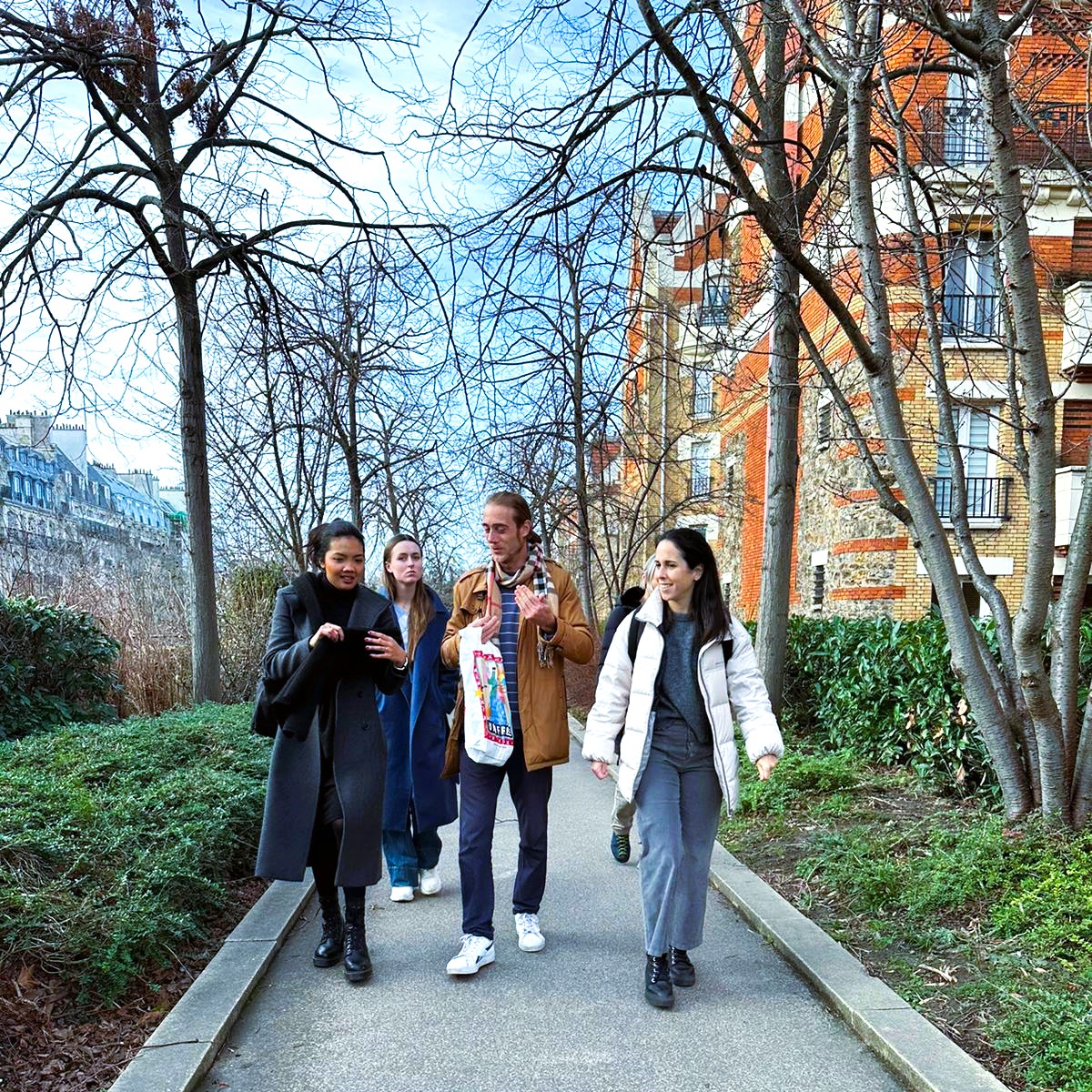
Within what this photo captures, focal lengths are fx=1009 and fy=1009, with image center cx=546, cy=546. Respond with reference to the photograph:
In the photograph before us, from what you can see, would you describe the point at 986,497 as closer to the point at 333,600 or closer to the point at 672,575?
the point at 672,575

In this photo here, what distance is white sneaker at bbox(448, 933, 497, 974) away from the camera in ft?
14.8

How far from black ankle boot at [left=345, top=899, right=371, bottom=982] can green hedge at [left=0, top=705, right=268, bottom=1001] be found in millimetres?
752

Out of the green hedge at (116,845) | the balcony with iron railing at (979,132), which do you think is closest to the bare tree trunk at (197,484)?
the green hedge at (116,845)

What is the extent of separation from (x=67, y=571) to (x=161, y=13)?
31.5ft

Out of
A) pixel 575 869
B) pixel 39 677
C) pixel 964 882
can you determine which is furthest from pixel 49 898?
pixel 39 677

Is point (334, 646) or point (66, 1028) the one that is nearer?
point (66, 1028)

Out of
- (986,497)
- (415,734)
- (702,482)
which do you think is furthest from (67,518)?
(415,734)

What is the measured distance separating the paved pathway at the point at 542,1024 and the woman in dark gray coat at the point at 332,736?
37 centimetres

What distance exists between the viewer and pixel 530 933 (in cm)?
490

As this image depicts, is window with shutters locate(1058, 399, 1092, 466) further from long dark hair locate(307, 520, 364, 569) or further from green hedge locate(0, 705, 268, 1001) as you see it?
long dark hair locate(307, 520, 364, 569)

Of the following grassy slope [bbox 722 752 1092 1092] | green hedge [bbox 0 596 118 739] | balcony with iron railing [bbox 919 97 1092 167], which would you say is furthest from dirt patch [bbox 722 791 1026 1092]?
green hedge [bbox 0 596 118 739]

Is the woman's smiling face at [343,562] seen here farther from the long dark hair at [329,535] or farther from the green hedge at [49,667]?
the green hedge at [49,667]

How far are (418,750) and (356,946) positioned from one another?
1.38 meters

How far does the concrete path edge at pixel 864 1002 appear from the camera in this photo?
3.39 meters
